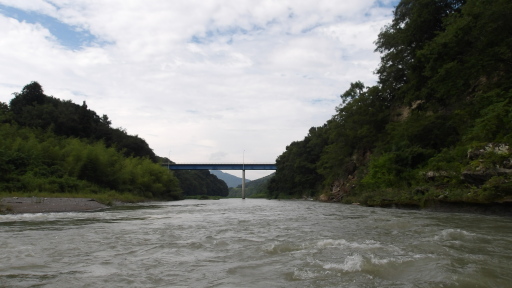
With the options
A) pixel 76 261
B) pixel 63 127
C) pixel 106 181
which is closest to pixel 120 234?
pixel 76 261

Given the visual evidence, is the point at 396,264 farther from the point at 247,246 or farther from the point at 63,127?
the point at 63,127

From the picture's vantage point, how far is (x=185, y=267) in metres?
4.62

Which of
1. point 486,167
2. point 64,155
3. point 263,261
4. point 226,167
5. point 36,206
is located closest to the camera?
point 263,261

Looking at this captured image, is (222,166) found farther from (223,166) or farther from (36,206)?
(36,206)

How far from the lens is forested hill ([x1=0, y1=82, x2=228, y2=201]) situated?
85.5 ft

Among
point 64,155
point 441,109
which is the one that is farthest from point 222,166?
point 441,109

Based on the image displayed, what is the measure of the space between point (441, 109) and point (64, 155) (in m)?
32.6

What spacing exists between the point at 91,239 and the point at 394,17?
3106 centimetres

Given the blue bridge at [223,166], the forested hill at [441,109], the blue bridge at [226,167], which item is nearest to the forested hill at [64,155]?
the blue bridge at [223,166]

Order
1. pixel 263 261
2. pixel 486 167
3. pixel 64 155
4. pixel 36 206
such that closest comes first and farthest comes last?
pixel 263 261, pixel 486 167, pixel 36 206, pixel 64 155

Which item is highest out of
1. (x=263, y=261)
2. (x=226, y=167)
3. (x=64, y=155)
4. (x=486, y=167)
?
(x=226, y=167)

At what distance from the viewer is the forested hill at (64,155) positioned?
26047mm

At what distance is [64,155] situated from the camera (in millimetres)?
32312

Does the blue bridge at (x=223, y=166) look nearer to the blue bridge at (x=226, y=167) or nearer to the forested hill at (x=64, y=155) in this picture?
the blue bridge at (x=226, y=167)
